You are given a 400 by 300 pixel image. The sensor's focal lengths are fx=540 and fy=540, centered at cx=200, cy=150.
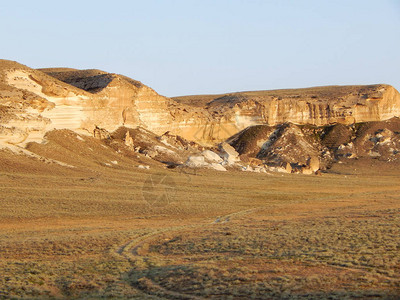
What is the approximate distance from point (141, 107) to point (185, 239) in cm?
3549

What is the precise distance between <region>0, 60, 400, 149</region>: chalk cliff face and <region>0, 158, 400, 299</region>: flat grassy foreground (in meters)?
7.04

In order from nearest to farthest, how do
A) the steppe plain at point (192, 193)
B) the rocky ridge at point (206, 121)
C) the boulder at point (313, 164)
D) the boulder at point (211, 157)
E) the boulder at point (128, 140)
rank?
the steppe plain at point (192, 193) → the rocky ridge at point (206, 121) → the boulder at point (128, 140) → the boulder at point (211, 157) → the boulder at point (313, 164)

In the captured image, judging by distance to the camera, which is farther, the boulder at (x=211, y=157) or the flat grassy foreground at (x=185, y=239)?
the boulder at (x=211, y=157)

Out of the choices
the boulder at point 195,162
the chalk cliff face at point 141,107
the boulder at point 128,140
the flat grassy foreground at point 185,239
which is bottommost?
the flat grassy foreground at point 185,239

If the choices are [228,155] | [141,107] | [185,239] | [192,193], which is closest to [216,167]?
[228,155]

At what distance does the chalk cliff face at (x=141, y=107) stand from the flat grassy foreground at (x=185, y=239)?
7.04 m

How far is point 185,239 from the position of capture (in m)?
20.2

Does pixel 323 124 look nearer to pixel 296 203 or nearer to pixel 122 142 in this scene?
pixel 122 142

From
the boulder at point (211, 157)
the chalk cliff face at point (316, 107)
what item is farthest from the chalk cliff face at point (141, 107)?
the boulder at point (211, 157)

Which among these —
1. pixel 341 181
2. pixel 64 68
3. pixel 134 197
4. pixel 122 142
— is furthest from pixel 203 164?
pixel 64 68

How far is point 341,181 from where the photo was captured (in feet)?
166

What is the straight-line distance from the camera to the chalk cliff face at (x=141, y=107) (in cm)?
4272

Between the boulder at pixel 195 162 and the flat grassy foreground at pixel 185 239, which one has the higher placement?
the boulder at pixel 195 162

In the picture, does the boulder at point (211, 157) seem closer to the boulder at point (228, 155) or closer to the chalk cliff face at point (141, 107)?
the boulder at point (228, 155)
